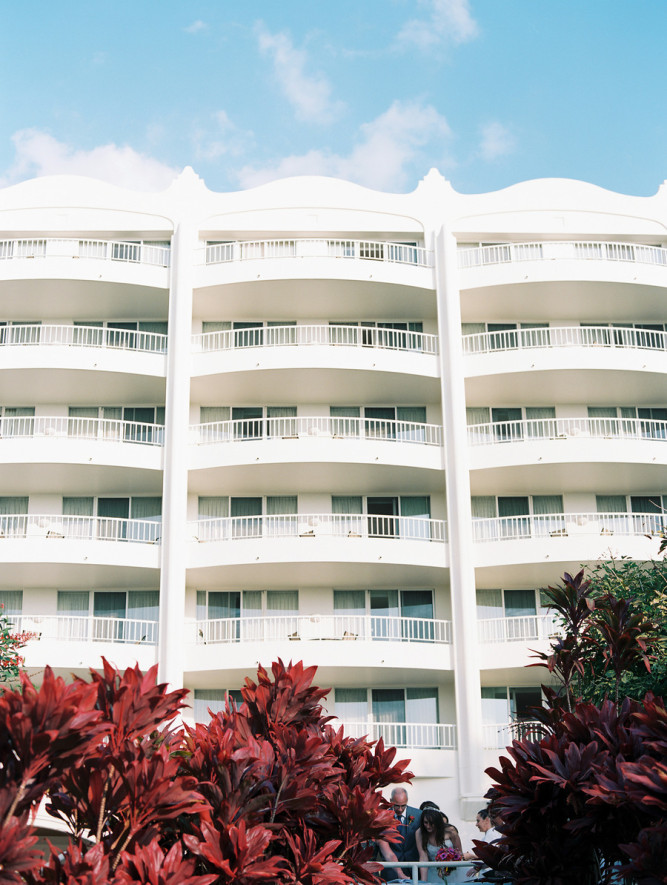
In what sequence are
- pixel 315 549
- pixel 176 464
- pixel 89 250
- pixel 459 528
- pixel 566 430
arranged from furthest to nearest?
pixel 89 250
pixel 566 430
pixel 176 464
pixel 459 528
pixel 315 549

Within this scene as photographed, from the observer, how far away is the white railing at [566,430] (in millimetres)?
30516

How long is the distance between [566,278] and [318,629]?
12.8 m

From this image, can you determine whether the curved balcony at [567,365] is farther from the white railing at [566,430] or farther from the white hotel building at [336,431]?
the white railing at [566,430]

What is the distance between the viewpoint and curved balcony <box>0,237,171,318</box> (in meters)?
29.7

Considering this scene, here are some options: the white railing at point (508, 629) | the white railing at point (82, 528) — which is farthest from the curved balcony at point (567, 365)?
the white railing at point (82, 528)

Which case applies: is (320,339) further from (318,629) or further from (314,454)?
(318,629)

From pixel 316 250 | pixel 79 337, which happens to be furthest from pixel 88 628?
pixel 316 250

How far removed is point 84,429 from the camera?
3072 centimetres

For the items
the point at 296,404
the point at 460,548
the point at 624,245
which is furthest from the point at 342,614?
the point at 624,245

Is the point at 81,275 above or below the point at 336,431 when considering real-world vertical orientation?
above

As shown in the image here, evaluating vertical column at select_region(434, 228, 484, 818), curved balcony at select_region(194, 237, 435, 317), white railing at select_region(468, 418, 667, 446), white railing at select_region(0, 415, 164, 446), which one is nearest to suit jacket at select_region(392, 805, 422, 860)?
vertical column at select_region(434, 228, 484, 818)

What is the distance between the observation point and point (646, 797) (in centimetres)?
710

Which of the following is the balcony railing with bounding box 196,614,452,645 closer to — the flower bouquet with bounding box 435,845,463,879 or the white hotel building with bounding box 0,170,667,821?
the white hotel building with bounding box 0,170,667,821

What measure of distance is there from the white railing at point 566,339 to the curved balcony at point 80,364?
32.3 ft
